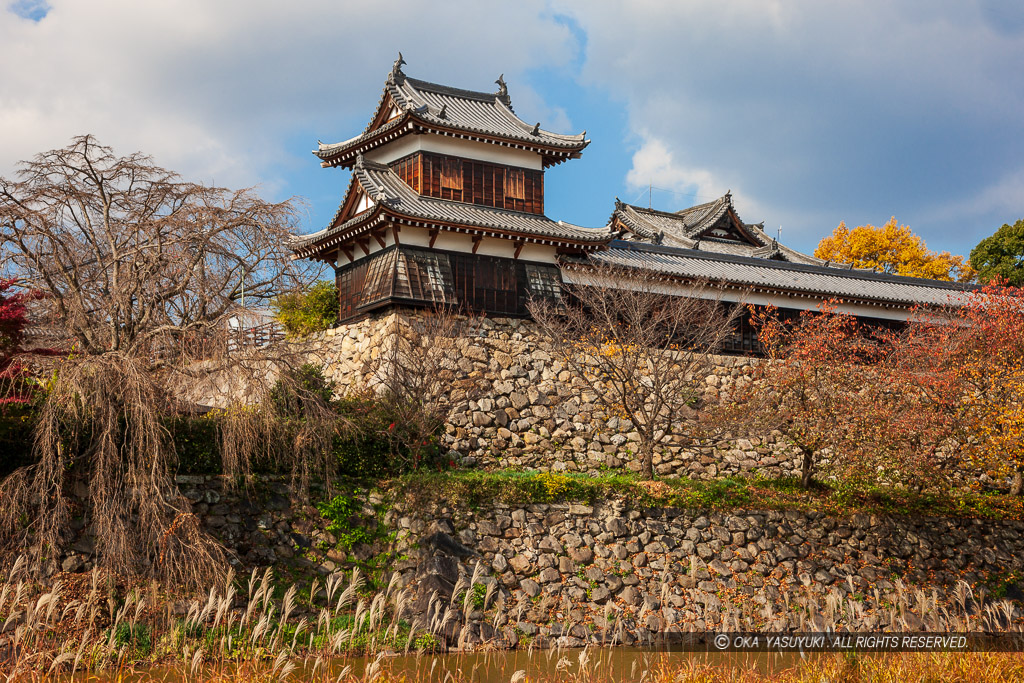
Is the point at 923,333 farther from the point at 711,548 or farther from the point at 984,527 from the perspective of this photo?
the point at 711,548

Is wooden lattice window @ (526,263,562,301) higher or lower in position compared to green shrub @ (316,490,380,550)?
higher

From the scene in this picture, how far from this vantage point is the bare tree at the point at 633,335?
19312 millimetres

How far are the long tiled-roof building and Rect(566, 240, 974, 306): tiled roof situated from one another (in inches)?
2.6

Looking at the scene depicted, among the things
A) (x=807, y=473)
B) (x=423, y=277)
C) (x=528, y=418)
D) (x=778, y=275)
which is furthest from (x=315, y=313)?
(x=807, y=473)

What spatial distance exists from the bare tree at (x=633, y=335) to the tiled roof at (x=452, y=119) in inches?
159

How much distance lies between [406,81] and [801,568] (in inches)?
670

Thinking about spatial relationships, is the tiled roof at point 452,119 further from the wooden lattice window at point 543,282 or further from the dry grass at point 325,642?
the dry grass at point 325,642

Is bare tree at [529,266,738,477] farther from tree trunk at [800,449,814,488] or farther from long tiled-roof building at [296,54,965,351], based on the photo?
tree trunk at [800,449,814,488]

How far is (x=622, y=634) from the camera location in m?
14.2

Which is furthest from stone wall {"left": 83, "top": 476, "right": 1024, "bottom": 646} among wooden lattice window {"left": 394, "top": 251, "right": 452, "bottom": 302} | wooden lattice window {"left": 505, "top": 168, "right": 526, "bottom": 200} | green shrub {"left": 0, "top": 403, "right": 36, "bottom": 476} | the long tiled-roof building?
wooden lattice window {"left": 505, "top": 168, "right": 526, "bottom": 200}

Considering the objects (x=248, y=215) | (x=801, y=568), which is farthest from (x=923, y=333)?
(x=248, y=215)

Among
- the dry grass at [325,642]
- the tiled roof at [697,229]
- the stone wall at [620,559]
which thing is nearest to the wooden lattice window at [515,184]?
the tiled roof at [697,229]

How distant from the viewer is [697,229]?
3228cm

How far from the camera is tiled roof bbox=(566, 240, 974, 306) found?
78.3 feet
